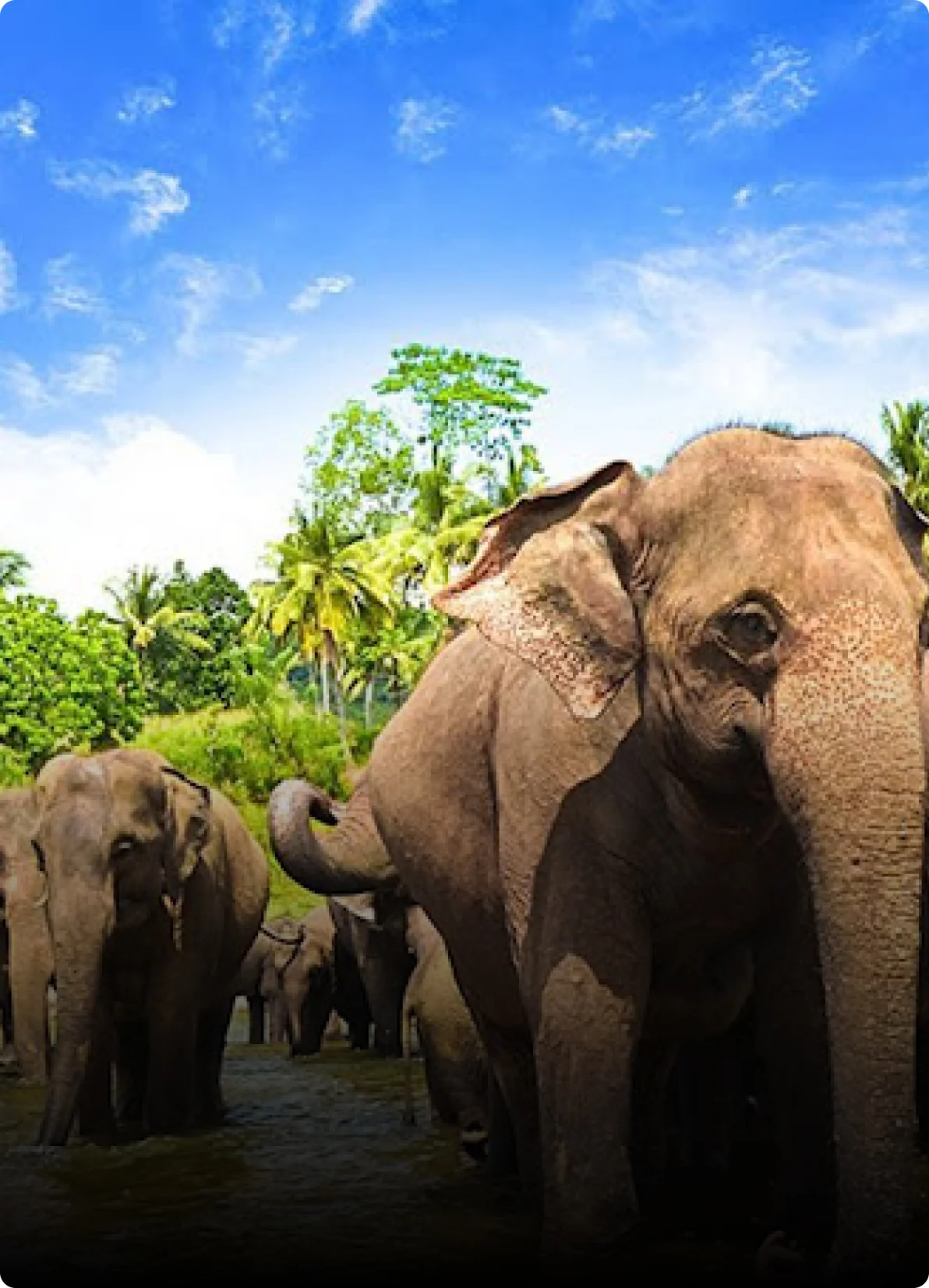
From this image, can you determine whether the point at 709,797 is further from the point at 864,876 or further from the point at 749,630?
the point at 864,876

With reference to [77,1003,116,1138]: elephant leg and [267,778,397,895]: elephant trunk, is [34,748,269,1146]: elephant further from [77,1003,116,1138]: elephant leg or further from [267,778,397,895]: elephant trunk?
[267,778,397,895]: elephant trunk

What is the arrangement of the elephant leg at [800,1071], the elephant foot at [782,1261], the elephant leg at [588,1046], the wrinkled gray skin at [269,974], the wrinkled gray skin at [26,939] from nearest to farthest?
the elephant foot at [782,1261], the elephant leg at [588,1046], the elephant leg at [800,1071], the wrinkled gray skin at [26,939], the wrinkled gray skin at [269,974]

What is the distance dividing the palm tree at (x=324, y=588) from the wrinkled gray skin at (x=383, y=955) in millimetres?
30228

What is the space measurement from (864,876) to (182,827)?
5968 millimetres

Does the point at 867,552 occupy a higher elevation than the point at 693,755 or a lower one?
higher

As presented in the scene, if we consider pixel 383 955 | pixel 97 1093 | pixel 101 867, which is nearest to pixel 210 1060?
pixel 97 1093

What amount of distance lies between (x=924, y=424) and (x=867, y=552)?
118ft

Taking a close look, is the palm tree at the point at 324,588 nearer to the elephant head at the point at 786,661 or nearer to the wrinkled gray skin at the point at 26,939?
the wrinkled gray skin at the point at 26,939

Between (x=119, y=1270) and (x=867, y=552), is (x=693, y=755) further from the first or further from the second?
(x=119, y=1270)

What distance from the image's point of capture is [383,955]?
40.8 feet

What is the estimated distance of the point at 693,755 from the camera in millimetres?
4203

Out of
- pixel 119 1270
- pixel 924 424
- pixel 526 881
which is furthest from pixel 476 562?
pixel 924 424

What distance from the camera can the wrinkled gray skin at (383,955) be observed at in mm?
11977

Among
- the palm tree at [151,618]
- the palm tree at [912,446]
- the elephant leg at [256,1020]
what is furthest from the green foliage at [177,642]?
the elephant leg at [256,1020]
